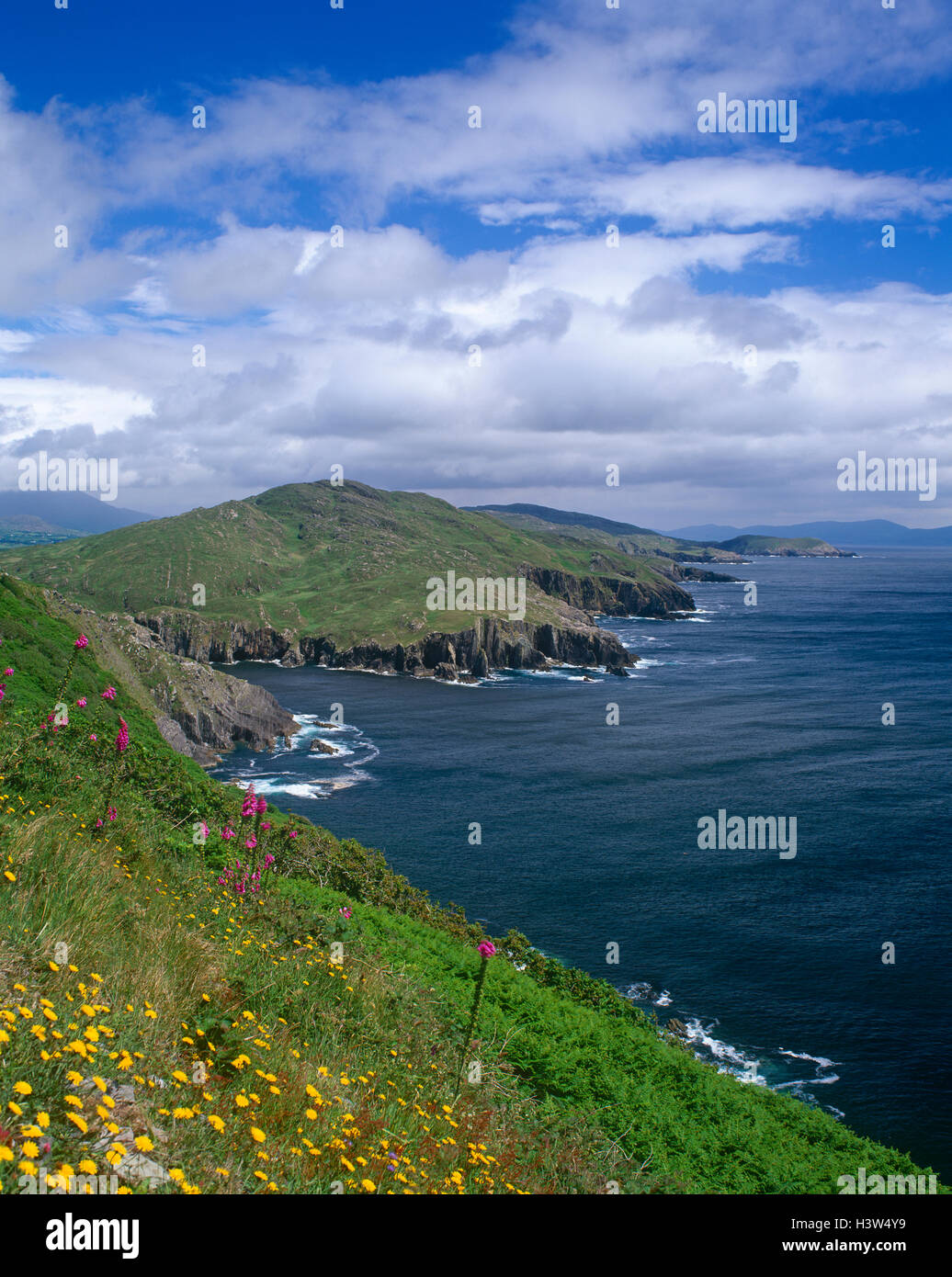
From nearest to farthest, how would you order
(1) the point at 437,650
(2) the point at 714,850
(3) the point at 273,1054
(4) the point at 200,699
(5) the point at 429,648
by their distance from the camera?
(3) the point at 273,1054, (2) the point at 714,850, (4) the point at 200,699, (1) the point at 437,650, (5) the point at 429,648

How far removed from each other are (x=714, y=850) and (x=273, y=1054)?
46.4 meters

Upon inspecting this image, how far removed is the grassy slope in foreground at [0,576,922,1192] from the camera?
553 centimetres

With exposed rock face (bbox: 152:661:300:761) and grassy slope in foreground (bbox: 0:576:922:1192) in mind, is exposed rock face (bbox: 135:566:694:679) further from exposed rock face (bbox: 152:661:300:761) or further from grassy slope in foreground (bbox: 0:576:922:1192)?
grassy slope in foreground (bbox: 0:576:922:1192)

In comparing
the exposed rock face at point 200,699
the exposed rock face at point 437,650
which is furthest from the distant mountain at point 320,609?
the exposed rock face at point 200,699

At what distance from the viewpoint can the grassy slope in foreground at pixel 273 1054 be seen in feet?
18.1

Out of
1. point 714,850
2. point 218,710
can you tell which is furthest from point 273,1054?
point 218,710

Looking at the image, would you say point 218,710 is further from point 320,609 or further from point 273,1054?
point 320,609

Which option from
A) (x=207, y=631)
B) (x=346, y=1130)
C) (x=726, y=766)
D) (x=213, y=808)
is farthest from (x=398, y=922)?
(x=207, y=631)

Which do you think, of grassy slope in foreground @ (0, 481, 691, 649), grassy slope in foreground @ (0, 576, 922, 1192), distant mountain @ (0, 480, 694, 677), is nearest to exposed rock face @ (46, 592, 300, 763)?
distant mountain @ (0, 480, 694, 677)

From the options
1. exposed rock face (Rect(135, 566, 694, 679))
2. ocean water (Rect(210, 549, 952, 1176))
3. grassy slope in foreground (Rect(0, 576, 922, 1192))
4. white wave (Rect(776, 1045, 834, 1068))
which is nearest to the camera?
grassy slope in foreground (Rect(0, 576, 922, 1192))

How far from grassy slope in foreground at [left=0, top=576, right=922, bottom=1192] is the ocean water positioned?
12.9 meters

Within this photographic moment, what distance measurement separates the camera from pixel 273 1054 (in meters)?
7.30
